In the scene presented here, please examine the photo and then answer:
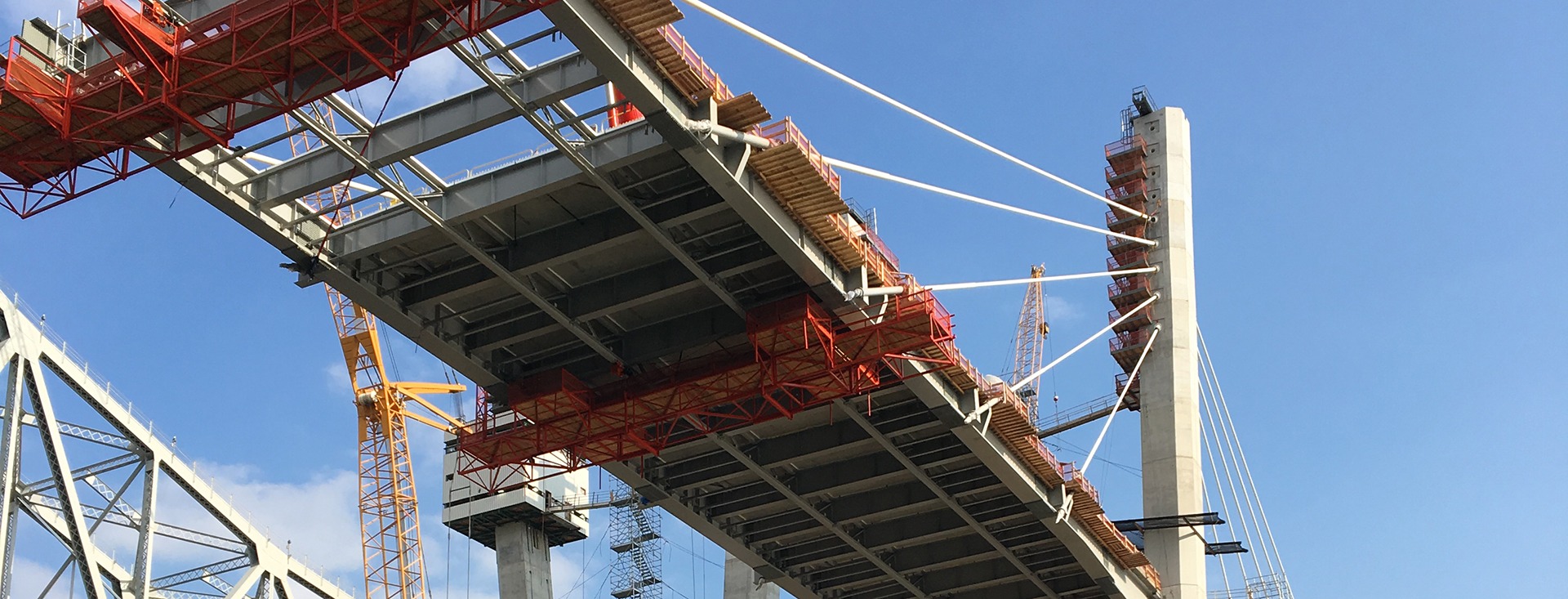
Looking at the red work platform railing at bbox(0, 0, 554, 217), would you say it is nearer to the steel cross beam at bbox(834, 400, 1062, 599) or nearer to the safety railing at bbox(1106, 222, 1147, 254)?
the steel cross beam at bbox(834, 400, 1062, 599)

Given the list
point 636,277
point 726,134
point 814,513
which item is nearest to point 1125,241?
point 814,513

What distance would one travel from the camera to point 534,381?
65.9 meters

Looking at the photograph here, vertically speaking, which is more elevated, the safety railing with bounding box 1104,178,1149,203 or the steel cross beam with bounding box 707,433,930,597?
the safety railing with bounding box 1104,178,1149,203

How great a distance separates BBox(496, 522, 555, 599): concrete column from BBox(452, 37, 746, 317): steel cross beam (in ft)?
178

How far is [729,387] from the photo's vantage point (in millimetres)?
64000

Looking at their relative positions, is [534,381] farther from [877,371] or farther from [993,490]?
[993,490]

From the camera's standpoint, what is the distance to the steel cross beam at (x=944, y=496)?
228ft

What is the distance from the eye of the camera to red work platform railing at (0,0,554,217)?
49500 millimetres

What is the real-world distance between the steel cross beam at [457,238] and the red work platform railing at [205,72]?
1.25m

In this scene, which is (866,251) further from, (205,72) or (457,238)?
(205,72)

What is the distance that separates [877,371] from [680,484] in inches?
545

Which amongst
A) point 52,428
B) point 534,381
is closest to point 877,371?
point 534,381

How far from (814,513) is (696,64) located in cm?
2793

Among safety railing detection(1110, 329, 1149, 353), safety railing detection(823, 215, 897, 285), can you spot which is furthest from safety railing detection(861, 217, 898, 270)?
safety railing detection(1110, 329, 1149, 353)
